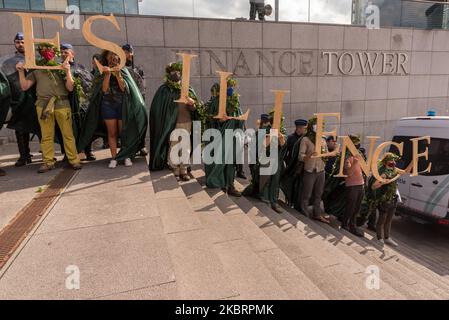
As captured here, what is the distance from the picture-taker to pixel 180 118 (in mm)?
5188

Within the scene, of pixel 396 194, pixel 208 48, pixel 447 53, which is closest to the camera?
pixel 396 194

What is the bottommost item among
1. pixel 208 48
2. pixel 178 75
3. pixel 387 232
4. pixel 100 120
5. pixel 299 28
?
pixel 387 232

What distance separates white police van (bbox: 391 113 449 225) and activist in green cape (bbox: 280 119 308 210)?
2311 mm

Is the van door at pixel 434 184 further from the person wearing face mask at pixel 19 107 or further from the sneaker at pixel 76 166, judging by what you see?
the person wearing face mask at pixel 19 107

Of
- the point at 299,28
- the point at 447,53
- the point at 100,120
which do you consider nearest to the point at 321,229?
the point at 100,120

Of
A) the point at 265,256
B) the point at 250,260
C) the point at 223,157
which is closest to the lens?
the point at 250,260

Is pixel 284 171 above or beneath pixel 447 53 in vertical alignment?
beneath

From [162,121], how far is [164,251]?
3.14m

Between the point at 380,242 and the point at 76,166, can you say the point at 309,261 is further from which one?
the point at 76,166

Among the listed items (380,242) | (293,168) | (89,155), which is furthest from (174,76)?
(380,242)

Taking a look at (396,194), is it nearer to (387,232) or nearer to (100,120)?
(387,232)

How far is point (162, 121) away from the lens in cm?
529
